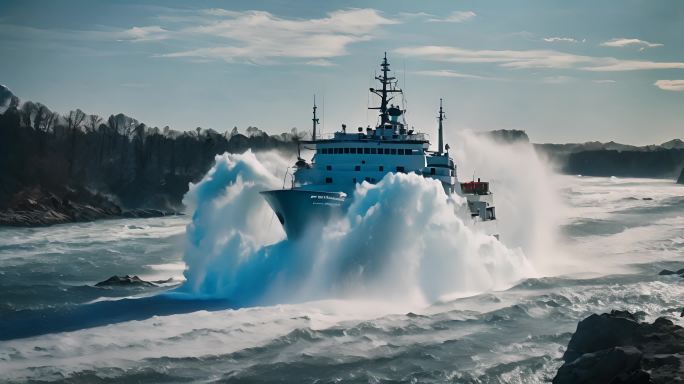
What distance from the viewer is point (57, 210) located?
8412 centimetres

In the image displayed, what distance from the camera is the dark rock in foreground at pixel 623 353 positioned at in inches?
757

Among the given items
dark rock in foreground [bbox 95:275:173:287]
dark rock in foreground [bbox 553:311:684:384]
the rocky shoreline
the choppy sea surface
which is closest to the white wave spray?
the choppy sea surface

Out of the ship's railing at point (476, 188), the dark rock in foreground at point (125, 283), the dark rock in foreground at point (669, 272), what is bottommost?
the dark rock in foreground at point (125, 283)

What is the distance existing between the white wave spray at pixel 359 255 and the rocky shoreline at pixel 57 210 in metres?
46.0

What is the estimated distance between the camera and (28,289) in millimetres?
38000

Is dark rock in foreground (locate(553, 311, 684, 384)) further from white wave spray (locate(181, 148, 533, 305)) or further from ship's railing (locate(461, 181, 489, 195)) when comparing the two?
ship's railing (locate(461, 181, 489, 195))

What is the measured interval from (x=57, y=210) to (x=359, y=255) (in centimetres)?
6098

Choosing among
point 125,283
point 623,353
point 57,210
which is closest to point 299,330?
point 623,353

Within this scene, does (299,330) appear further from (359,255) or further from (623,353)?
(623,353)

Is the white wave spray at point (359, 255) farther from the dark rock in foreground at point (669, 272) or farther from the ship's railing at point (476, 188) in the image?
the ship's railing at point (476, 188)

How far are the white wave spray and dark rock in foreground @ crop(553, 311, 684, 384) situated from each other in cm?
991

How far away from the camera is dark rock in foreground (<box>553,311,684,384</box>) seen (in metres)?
19.2

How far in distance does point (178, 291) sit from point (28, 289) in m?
8.00

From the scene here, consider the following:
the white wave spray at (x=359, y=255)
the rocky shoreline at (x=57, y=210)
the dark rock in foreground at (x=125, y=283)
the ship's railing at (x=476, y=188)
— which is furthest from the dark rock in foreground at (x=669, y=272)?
the rocky shoreline at (x=57, y=210)
